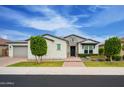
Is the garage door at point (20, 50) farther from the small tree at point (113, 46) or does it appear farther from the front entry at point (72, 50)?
the small tree at point (113, 46)

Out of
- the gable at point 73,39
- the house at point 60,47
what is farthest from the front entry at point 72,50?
the gable at point 73,39

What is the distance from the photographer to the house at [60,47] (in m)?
27.9

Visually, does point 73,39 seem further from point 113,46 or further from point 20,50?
point 113,46

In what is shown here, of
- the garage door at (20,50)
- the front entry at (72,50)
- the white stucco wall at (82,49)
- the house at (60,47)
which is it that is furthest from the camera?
the front entry at (72,50)

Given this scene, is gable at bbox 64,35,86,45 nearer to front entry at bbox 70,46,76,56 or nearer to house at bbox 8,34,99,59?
house at bbox 8,34,99,59

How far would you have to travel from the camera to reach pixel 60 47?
2827 centimetres

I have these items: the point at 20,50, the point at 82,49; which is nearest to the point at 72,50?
the point at 82,49

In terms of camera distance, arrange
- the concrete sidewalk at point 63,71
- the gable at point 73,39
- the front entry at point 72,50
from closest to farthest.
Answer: the concrete sidewalk at point 63,71 → the front entry at point 72,50 → the gable at point 73,39

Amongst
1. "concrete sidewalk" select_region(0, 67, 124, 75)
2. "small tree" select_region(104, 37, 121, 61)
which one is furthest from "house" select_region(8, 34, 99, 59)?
"concrete sidewalk" select_region(0, 67, 124, 75)

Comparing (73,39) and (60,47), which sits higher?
(73,39)

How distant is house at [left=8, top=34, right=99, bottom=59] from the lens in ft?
91.4

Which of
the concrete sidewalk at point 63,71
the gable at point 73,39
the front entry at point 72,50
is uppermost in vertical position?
the gable at point 73,39
